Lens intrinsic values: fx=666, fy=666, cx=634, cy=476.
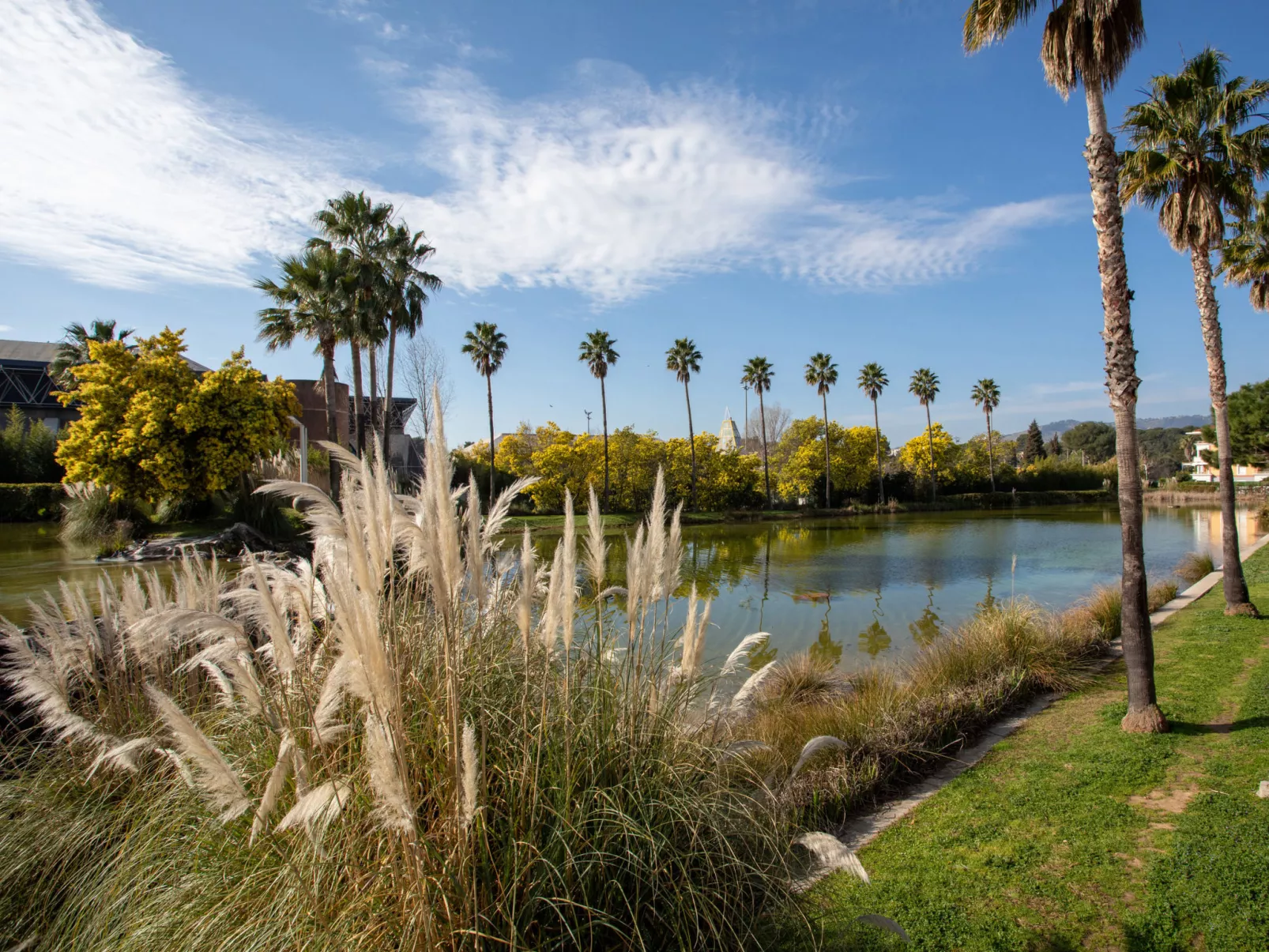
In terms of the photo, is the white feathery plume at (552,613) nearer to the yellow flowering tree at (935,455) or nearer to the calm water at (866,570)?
the calm water at (866,570)

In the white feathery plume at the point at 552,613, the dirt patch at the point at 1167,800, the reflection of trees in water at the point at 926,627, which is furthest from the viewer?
the reflection of trees in water at the point at 926,627

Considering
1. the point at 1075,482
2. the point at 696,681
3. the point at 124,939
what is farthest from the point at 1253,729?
the point at 1075,482

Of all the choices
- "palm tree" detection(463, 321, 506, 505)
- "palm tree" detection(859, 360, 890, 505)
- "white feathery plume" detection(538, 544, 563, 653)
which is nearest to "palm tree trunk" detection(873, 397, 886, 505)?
"palm tree" detection(859, 360, 890, 505)

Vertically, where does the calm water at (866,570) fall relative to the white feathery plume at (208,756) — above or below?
below

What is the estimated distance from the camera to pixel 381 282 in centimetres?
2242

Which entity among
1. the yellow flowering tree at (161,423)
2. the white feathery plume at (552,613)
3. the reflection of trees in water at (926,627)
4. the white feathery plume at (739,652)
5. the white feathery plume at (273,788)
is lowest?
the reflection of trees in water at (926,627)

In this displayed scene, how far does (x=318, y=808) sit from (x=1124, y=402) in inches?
255

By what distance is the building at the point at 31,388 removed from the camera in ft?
118

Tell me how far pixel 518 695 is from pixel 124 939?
4.16 feet

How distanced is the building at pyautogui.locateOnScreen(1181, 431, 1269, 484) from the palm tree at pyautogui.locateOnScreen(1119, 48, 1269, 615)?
3959 centimetres

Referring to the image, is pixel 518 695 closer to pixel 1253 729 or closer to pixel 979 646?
pixel 1253 729

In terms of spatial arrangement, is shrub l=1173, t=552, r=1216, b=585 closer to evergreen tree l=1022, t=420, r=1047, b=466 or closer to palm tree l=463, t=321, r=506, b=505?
palm tree l=463, t=321, r=506, b=505

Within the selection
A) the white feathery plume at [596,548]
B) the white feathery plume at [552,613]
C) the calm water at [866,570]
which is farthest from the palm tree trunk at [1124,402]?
the white feathery plume at [552,613]

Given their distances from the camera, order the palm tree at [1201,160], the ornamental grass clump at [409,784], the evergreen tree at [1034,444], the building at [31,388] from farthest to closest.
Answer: the evergreen tree at [1034,444], the building at [31,388], the palm tree at [1201,160], the ornamental grass clump at [409,784]
